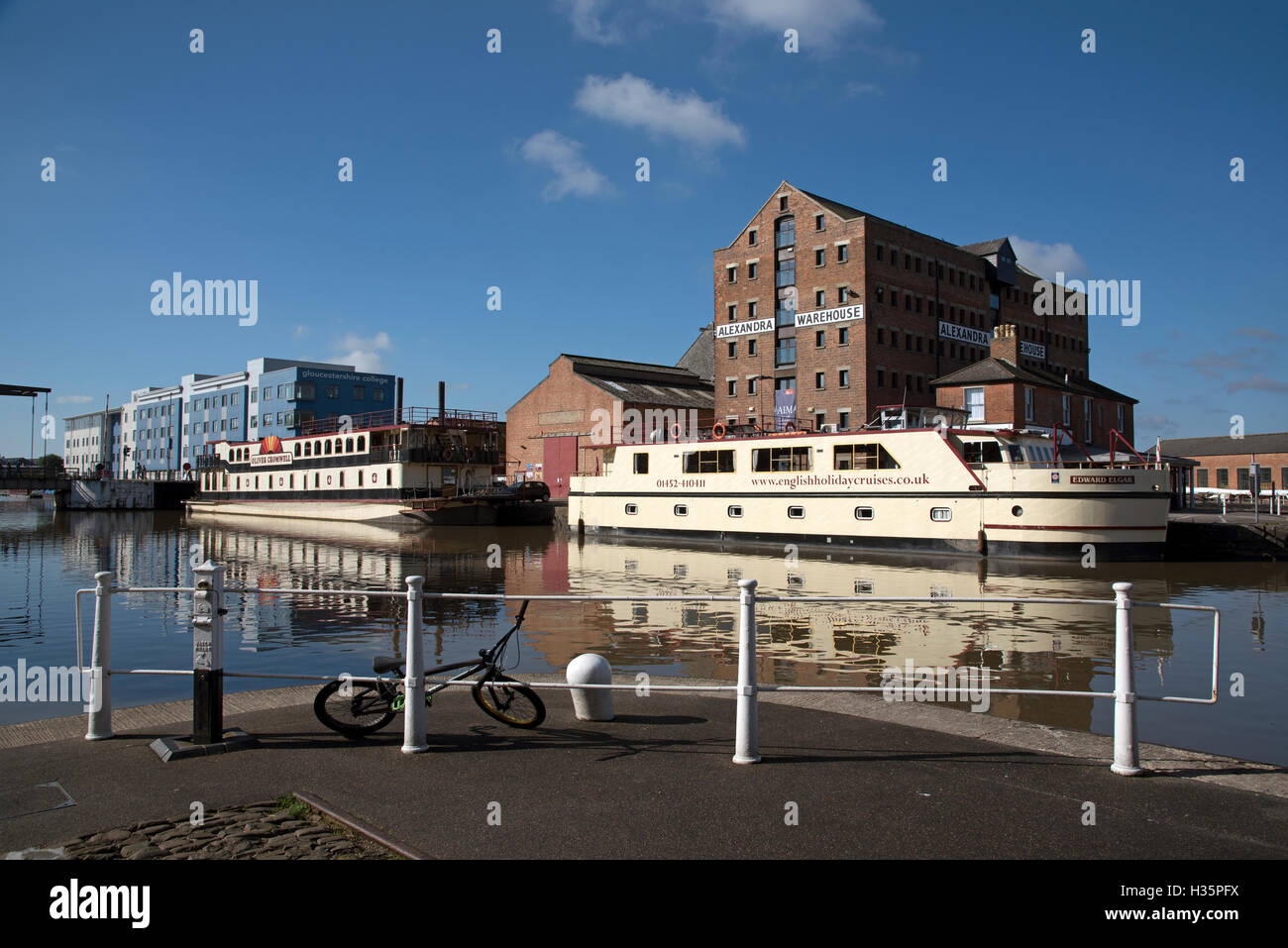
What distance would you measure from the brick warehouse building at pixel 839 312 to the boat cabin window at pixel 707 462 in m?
16.6

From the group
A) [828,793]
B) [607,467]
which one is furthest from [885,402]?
[828,793]

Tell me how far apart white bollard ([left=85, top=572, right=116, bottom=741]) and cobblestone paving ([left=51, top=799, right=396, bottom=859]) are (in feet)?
7.00

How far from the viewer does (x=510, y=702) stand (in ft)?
23.6

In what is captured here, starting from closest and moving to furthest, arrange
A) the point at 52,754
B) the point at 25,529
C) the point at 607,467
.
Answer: the point at 52,754, the point at 607,467, the point at 25,529

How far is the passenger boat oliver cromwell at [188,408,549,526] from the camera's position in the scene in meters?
47.3

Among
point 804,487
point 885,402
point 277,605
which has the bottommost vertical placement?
point 277,605

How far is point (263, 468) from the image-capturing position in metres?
Result: 62.2

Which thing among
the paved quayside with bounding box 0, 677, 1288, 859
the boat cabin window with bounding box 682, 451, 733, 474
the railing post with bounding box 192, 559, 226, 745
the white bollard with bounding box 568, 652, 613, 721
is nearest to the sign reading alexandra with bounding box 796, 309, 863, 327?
the boat cabin window with bounding box 682, 451, 733, 474

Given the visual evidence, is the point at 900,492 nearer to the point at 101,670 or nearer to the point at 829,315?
the point at 829,315

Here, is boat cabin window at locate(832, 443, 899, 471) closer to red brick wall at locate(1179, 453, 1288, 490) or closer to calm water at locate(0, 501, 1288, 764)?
calm water at locate(0, 501, 1288, 764)

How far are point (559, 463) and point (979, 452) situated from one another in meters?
35.0

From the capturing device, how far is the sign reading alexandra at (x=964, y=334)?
5631cm
